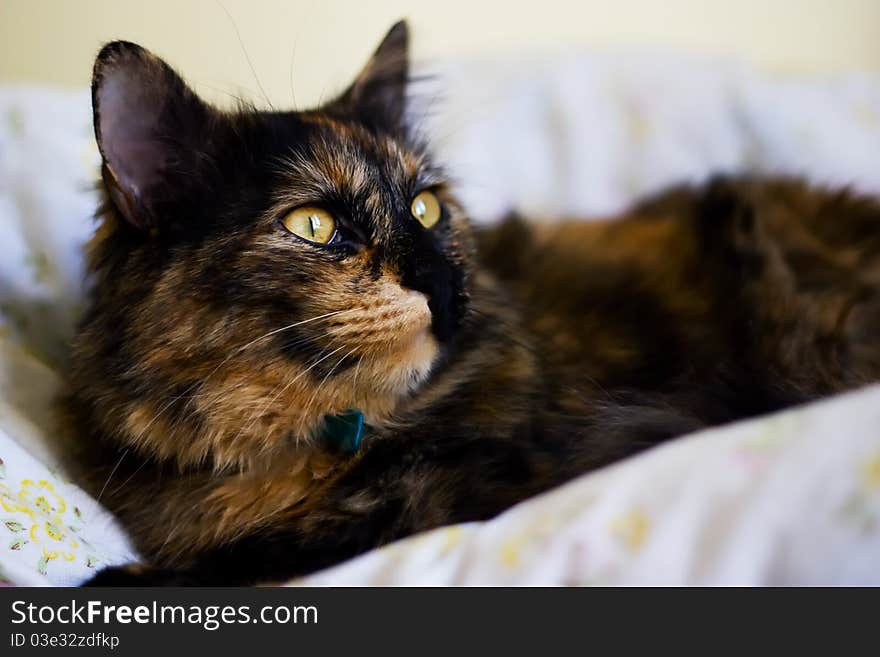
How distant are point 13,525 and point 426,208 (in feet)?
2.27

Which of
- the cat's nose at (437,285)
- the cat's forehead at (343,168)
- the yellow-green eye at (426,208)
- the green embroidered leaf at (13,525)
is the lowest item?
the green embroidered leaf at (13,525)

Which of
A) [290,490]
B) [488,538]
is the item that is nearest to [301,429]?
[290,490]

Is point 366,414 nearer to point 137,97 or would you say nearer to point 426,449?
point 426,449

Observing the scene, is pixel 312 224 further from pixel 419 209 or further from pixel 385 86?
pixel 385 86

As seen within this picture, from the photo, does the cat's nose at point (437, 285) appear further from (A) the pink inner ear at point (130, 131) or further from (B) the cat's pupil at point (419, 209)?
(A) the pink inner ear at point (130, 131)

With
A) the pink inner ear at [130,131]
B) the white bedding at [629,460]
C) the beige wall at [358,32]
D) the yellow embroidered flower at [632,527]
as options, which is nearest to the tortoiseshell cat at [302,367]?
the pink inner ear at [130,131]

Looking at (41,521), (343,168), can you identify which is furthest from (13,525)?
(343,168)

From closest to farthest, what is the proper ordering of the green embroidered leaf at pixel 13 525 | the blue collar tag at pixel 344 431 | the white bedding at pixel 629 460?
1. the white bedding at pixel 629 460
2. the green embroidered leaf at pixel 13 525
3. the blue collar tag at pixel 344 431

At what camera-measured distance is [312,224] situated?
1.00 meters

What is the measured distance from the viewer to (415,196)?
1.14m

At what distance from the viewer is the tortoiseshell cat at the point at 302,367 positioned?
3.14 feet

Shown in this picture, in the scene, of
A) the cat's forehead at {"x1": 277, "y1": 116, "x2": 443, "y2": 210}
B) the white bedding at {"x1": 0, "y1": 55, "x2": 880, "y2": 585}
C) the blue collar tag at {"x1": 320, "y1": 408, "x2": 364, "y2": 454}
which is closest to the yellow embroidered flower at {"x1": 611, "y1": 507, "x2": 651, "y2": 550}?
the white bedding at {"x1": 0, "y1": 55, "x2": 880, "y2": 585}

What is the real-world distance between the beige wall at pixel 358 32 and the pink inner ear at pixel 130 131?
545 mm

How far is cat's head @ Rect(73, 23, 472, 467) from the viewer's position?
0.95 metres
